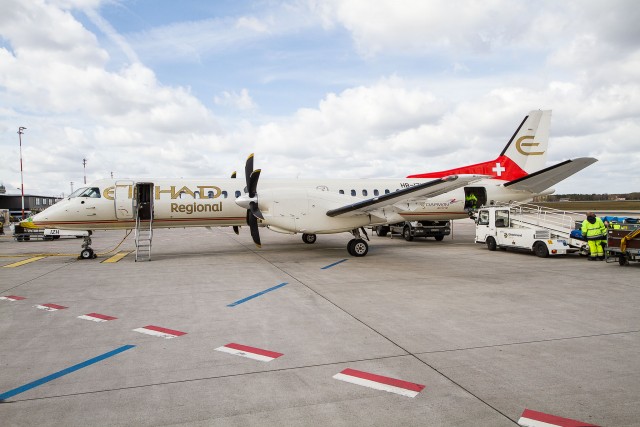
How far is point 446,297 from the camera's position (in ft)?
29.3

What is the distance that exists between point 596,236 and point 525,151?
830cm

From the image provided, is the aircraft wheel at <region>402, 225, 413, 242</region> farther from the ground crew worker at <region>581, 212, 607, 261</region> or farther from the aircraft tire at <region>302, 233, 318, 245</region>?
the ground crew worker at <region>581, 212, 607, 261</region>

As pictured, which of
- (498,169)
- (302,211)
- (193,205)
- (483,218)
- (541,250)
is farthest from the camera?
(498,169)

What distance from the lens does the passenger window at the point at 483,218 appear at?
18.5m

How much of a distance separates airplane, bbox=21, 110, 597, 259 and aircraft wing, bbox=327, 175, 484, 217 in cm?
3

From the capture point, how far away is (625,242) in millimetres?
12844

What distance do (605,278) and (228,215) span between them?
13.5 meters

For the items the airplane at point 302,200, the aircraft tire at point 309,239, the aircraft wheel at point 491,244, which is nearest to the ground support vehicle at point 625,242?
the airplane at point 302,200

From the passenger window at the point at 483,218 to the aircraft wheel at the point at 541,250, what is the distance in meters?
3.00

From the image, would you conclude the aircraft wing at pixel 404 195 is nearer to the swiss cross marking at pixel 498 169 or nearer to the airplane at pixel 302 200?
the airplane at pixel 302 200

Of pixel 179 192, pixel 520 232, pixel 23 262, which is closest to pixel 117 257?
pixel 23 262

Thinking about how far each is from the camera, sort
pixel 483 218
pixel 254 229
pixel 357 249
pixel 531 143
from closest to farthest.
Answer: pixel 254 229, pixel 357 249, pixel 483 218, pixel 531 143

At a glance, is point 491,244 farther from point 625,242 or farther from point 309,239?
point 309,239

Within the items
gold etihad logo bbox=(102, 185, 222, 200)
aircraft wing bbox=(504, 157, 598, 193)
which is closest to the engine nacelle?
gold etihad logo bbox=(102, 185, 222, 200)
